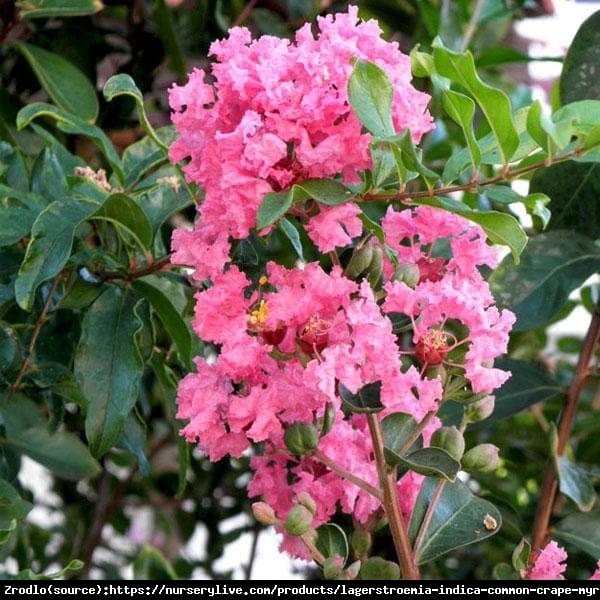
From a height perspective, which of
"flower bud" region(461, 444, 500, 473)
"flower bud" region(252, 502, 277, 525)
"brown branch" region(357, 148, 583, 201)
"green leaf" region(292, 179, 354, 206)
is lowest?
"flower bud" region(252, 502, 277, 525)

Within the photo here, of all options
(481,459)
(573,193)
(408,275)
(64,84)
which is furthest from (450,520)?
(64,84)

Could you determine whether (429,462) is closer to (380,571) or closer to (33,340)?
(380,571)

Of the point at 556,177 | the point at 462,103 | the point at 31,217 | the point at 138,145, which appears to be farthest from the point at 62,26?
the point at 462,103

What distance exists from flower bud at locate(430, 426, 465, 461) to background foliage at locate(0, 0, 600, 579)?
0.16 metres

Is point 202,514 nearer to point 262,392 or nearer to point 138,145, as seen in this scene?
point 138,145

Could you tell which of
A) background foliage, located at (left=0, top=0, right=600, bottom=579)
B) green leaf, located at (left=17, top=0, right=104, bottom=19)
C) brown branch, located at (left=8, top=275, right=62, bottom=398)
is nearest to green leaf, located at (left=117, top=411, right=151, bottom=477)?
background foliage, located at (left=0, top=0, right=600, bottom=579)

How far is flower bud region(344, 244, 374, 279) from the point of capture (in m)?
0.69

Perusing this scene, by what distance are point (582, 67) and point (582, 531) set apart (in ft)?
1.46

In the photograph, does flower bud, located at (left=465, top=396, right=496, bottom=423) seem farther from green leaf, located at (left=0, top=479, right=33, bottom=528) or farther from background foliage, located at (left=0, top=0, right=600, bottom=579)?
green leaf, located at (left=0, top=479, right=33, bottom=528)

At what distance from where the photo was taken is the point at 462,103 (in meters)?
0.68

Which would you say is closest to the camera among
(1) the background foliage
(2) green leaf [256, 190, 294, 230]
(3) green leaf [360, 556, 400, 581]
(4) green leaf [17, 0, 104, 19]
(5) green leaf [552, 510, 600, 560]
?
(2) green leaf [256, 190, 294, 230]

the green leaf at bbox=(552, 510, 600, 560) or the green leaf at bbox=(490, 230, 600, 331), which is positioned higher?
A: the green leaf at bbox=(490, 230, 600, 331)

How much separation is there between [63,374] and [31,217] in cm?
14

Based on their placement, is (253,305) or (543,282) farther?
(543,282)
